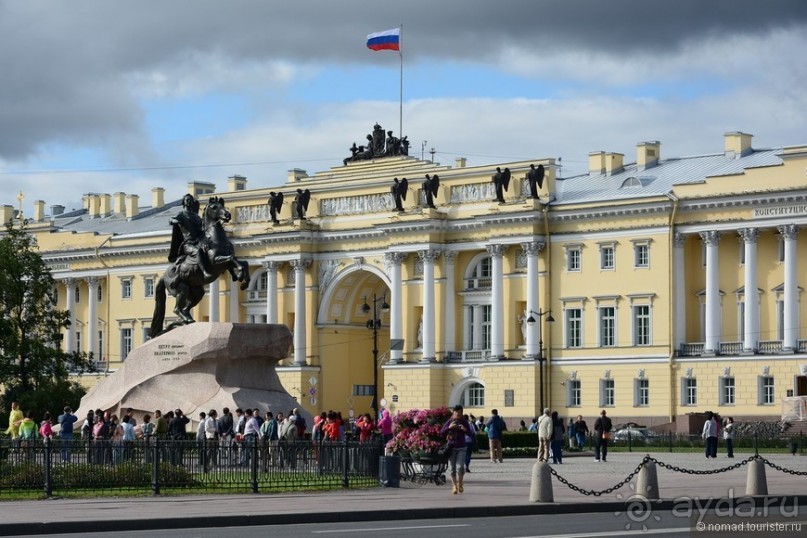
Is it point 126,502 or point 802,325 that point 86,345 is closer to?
point 802,325

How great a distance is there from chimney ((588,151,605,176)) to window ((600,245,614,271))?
6.24 m

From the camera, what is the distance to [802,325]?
80.9m

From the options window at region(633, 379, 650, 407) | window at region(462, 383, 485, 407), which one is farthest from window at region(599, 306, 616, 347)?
window at region(462, 383, 485, 407)

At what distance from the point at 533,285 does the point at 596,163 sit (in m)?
7.91

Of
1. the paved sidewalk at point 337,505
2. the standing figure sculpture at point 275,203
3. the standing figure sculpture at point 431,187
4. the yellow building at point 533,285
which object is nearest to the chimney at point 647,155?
the yellow building at point 533,285

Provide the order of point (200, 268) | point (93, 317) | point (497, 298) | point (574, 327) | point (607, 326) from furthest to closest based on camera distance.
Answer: point (93, 317) < point (497, 298) < point (574, 327) < point (607, 326) < point (200, 268)

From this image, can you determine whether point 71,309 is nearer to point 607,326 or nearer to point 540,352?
point 540,352

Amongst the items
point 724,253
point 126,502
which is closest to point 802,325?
point 724,253

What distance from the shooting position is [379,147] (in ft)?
324

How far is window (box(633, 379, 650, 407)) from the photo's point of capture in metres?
→ 85.2

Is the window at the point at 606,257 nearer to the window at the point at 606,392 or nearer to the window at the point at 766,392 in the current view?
the window at the point at 606,392

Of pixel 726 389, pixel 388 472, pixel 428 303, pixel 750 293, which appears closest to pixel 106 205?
pixel 428 303

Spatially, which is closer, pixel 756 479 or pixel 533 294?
pixel 756 479

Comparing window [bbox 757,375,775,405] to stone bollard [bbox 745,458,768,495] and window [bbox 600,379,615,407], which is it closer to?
window [bbox 600,379,615,407]
